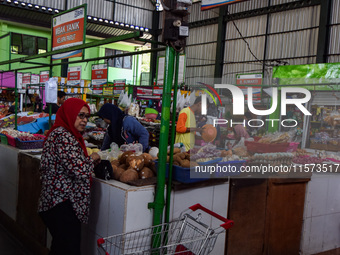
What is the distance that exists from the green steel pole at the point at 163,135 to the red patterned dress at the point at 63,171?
0.54 meters

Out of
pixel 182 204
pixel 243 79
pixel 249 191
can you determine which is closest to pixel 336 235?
pixel 249 191

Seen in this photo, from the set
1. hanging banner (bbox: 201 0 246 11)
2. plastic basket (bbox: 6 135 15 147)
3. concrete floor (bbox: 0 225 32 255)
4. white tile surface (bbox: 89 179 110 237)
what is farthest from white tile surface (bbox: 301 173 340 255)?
plastic basket (bbox: 6 135 15 147)

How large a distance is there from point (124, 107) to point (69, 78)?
9427 mm

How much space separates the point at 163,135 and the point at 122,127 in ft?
6.96

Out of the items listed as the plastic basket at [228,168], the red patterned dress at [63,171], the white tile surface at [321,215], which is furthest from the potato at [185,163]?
the white tile surface at [321,215]

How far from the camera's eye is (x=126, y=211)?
247 centimetres

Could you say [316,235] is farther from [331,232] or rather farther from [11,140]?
[11,140]

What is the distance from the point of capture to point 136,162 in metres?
2.92

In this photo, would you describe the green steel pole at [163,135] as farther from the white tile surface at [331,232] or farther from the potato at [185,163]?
the white tile surface at [331,232]

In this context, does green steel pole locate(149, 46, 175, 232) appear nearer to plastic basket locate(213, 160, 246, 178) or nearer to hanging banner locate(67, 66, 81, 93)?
plastic basket locate(213, 160, 246, 178)

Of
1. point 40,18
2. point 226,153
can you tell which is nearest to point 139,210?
point 226,153

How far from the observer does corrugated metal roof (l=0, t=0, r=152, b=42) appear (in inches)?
628

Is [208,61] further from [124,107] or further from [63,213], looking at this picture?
[63,213]

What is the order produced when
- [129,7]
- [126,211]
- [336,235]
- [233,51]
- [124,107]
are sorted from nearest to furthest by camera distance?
[126,211] → [336,235] → [124,107] → [233,51] → [129,7]
